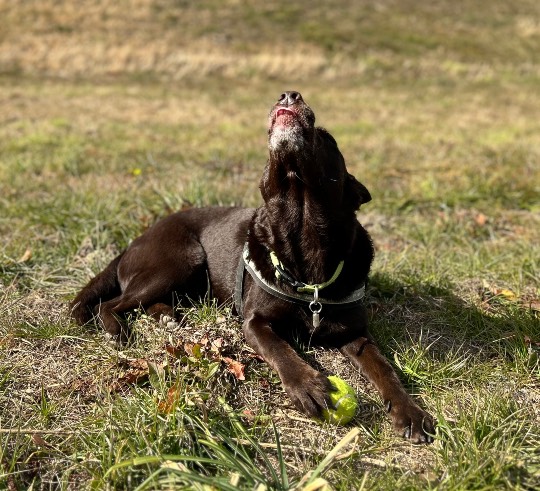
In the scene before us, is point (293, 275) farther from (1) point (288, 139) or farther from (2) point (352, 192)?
(1) point (288, 139)

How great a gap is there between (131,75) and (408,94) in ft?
32.1

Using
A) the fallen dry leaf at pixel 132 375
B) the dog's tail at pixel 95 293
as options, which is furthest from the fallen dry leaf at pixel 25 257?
the fallen dry leaf at pixel 132 375

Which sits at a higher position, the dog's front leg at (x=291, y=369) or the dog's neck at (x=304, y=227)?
the dog's neck at (x=304, y=227)

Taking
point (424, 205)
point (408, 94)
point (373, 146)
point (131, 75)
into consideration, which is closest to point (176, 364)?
point (424, 205)

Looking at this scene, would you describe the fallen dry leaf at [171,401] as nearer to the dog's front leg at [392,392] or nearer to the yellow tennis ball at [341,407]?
the yellow tennis ball at [341,407]

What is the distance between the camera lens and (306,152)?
9.00 ft

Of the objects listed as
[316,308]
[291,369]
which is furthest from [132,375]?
[316,308]

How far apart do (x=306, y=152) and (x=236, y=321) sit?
1089mm

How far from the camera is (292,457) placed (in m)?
2.21

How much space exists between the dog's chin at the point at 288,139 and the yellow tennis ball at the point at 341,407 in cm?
112

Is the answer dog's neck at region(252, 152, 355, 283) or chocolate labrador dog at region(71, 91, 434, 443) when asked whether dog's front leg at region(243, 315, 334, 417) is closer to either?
chocolate labrador dog at region(71, 91, 434, 443)

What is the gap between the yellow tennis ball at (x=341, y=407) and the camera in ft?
7.75

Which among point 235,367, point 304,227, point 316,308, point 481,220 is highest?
point 304,227

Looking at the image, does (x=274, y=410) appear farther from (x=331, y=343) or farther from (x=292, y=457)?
(x=331, y=343)
